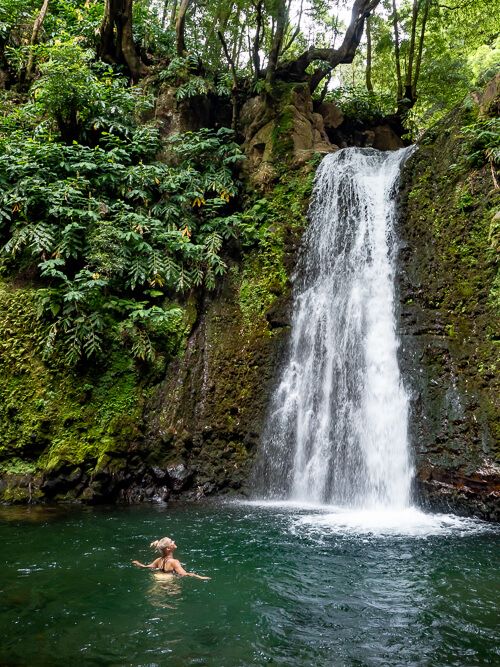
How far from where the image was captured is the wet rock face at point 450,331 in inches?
291

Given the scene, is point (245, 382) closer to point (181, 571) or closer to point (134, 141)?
point (181, 571)

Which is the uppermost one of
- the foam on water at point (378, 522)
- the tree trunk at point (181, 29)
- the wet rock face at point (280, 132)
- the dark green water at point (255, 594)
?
the tree trunk at point (181, 29)

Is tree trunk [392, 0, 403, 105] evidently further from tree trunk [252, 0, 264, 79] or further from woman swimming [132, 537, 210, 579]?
woman swimming [132, 537, 210, 579]

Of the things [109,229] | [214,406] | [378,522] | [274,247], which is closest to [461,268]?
[274,247]

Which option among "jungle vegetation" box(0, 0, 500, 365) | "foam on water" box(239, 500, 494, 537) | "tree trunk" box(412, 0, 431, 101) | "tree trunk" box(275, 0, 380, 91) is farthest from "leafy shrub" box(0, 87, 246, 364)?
"tree trunk" box(412, 0, 431, 101)

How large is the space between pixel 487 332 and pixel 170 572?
595 cm

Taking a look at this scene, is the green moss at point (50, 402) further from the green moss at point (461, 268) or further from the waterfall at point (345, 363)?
the green moss at point (461, 268)

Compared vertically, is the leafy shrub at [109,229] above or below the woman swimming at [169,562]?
above

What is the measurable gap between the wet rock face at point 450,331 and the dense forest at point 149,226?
0.08 m

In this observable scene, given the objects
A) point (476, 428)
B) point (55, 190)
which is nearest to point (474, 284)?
point (476, 428)

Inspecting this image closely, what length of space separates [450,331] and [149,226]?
19.8 feet

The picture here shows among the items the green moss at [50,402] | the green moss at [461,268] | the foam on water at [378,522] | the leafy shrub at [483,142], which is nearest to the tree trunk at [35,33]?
the green moss at [50,402]

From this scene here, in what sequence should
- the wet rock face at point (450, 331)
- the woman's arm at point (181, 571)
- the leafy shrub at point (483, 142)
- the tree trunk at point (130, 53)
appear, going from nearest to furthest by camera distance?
1. the woman's arm at point (181, 571)
2. the wet rock face at point (450, 331)
3. the leafy shrub at point (483, 142)
4. the tree trunk at point (130, 53)

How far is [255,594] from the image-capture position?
4461 millimetres
